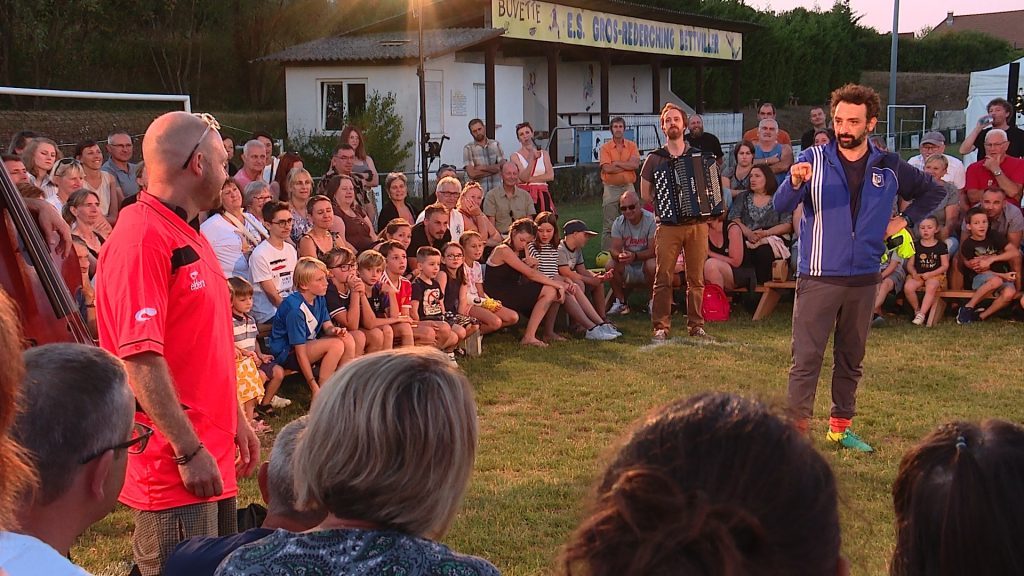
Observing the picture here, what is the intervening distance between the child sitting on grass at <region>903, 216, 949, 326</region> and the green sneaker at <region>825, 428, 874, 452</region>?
179 inches

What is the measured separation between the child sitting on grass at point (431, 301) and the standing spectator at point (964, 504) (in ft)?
22.8

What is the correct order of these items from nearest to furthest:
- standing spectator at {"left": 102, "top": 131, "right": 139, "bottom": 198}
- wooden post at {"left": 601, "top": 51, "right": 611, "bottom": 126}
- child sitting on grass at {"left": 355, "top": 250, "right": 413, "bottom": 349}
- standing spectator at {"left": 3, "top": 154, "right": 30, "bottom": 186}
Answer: standing spectator at {"left": 3, "top": 154, "right": 30, "bottom": 186} < child sitting on grass at {"left": 355, "top": 250, "right": 413, "bottom": 349} < standing spectator at {"left": 102, "top": 131, "right": 139, "bottom": 198} < wooden post at {"left": 601, "top": 51, "right": 611, "bottom": 126}

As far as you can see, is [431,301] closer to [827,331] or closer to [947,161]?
[827,331]

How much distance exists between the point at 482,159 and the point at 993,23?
293ft

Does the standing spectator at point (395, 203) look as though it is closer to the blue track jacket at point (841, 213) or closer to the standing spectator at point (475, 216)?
the standing spectator at point (475, 216)

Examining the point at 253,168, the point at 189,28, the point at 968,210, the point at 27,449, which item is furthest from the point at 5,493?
the point at 189,28

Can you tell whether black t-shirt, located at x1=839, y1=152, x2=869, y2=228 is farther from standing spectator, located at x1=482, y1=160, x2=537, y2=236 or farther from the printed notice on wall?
the printed notice on wall

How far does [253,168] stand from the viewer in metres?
9.54

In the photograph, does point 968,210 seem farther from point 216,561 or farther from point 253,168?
point 216,561

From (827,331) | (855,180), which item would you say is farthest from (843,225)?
(827,331)

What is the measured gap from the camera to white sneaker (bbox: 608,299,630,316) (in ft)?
37.0

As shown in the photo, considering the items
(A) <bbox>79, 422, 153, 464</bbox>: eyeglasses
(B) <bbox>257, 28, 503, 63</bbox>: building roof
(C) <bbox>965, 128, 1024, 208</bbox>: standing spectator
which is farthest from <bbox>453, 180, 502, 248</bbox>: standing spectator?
(B) <bbox>257, 28, 503, 63</bbox>: building roof

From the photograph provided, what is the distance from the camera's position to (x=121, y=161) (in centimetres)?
982

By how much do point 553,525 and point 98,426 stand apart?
11.1ft
